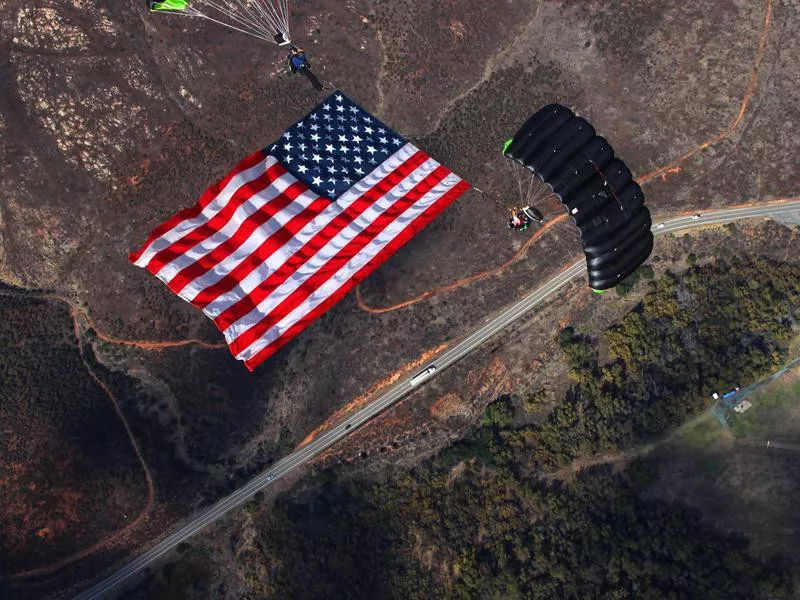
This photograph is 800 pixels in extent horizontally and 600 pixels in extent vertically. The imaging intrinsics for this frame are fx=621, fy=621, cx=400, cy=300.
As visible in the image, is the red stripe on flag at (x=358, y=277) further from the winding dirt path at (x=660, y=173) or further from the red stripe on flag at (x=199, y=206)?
the winding dirt path at (x=660, y=173)

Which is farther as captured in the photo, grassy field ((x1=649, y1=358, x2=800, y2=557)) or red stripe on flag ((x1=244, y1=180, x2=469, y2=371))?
grassy field ((x1=649, y1=358, x2=800, y2=557))

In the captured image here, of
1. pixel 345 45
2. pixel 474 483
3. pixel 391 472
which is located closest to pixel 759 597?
pixel 474 483

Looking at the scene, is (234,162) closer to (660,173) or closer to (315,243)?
(315,243)

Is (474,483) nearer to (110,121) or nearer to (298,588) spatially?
(298,588)

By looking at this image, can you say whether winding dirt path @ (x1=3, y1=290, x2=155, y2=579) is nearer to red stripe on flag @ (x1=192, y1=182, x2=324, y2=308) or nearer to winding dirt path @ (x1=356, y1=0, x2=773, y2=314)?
winding dirt path @ (x1=356, y1=0, x2=773, y2=314)

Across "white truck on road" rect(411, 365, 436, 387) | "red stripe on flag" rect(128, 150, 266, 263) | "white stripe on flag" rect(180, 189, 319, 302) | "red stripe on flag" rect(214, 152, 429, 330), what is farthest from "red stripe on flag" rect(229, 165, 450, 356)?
"white truck on road" rect(411, 365, 436, 387)

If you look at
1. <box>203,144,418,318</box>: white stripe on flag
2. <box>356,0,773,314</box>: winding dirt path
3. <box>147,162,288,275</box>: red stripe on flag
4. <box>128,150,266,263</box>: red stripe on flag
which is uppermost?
<box>128,150,266,263</box>: red stripe on flag

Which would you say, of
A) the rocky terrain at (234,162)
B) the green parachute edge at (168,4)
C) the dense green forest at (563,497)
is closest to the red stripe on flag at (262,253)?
the green parachute edge at (168,4)
